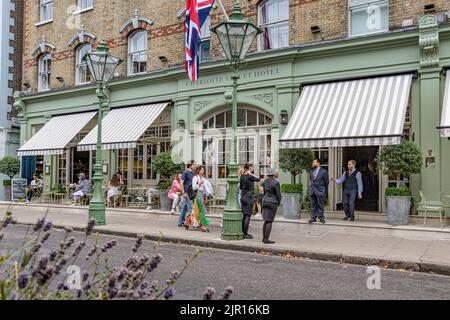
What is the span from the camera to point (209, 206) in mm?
15508

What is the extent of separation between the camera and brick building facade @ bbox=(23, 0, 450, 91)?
535 inches

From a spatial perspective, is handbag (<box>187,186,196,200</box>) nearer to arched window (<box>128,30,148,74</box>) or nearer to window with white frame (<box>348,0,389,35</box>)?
window with white frame (<box>348,0,389,35</box>)

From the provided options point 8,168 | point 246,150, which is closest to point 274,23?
point 246,150

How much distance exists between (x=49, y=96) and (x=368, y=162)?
15.3 m

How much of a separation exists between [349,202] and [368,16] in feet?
18.8

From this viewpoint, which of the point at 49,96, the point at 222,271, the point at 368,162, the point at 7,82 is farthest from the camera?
the point at 7,82

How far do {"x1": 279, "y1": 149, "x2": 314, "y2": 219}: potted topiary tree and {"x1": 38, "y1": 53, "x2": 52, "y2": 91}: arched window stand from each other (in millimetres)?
14379

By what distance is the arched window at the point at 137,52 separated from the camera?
18578 mm

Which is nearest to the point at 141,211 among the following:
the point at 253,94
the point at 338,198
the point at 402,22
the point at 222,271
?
the point at 253,94

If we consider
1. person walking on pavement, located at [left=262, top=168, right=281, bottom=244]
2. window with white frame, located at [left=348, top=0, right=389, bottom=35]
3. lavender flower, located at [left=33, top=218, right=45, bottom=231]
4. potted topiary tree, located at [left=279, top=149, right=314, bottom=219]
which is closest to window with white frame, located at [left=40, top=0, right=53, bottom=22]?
window with white frame, located at [left=348, top=0, right=389, bottom=35]

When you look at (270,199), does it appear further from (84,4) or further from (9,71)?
(9,71)

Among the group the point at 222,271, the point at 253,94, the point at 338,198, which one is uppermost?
the point at 253,94

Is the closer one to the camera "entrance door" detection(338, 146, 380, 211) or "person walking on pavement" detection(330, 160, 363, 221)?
"person walking on pavement" detection(330, 160, 363, 221)

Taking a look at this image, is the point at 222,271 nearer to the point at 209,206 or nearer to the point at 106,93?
the point at 209,206
